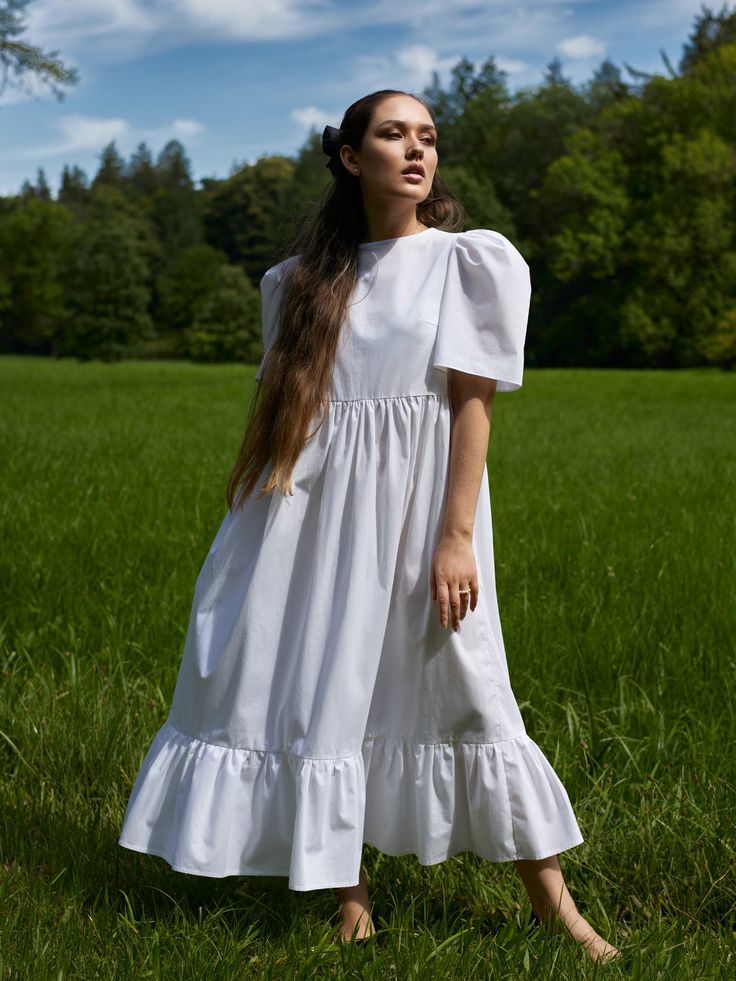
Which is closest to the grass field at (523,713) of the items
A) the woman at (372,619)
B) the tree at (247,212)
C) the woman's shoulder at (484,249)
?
the woman at (372,619)

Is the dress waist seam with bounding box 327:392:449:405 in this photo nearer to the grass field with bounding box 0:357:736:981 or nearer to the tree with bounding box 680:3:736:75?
the grass field with bounding box 0:357:736:981

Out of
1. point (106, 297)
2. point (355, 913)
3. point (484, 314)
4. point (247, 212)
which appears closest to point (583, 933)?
point (355, 913)

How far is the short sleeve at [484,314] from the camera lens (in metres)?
2.27

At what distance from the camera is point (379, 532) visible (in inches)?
89.3

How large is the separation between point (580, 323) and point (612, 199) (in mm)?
5436

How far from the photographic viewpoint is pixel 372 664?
224 cm

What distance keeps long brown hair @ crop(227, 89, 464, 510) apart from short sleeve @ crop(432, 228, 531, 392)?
0.23 meters

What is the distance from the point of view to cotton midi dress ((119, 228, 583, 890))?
7.34 ft

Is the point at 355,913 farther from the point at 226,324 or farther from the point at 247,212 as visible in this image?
the point at 247,212

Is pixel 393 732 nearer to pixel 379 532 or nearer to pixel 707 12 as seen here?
pixel 379 532

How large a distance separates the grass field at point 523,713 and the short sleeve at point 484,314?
3.68ft

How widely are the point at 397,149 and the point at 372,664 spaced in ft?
3.47

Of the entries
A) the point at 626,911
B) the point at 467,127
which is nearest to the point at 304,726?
the point at 626,911

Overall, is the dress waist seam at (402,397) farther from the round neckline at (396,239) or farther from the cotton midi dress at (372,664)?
the round neckline at (396,239)
